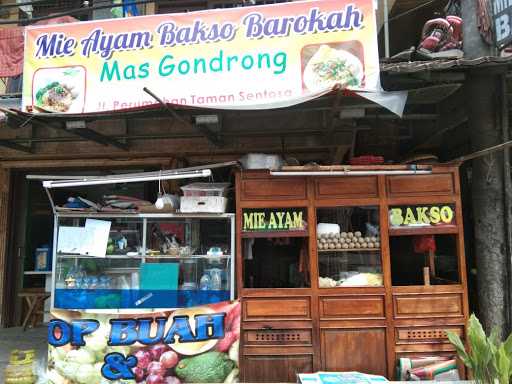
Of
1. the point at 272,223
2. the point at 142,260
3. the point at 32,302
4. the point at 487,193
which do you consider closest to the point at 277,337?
the point at 272,223

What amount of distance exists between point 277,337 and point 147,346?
5.11 ft

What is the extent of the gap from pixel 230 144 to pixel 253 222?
209 centimetres

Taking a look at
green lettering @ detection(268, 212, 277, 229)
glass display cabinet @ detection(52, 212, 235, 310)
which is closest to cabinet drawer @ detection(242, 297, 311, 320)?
glass display cabinet @ detection(52, 212, 235, 310)

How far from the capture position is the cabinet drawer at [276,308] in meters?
5.32

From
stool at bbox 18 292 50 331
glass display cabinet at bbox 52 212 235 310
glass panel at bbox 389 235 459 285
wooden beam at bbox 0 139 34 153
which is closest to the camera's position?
glass display cabinet at bbox 52 212 235 310

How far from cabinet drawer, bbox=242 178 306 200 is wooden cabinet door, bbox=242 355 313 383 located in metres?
1.97

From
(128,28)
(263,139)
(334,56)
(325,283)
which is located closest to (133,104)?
(128,28)

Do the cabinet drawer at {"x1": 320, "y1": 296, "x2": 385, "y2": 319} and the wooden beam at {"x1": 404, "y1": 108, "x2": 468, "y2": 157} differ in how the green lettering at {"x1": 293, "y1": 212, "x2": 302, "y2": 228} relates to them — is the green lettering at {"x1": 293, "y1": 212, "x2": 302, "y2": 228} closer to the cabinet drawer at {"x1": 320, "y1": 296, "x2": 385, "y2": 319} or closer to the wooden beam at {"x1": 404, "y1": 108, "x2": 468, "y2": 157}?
the cabinet drawer at {"x1": 320, "y1": 296, "x2": 385, "y2": 319}

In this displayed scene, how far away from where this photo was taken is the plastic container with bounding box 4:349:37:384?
526 centimetres

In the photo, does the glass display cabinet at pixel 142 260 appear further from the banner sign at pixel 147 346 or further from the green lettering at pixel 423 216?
the green lettering at pixel 423 216

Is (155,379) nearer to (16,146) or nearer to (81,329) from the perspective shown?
(81,329)

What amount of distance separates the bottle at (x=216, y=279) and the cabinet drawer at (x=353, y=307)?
1396mm

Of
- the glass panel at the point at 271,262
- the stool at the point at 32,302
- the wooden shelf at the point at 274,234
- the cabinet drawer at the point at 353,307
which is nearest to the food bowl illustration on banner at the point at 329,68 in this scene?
the wooden shelf at the point at 274,234

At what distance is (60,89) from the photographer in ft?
19.6
